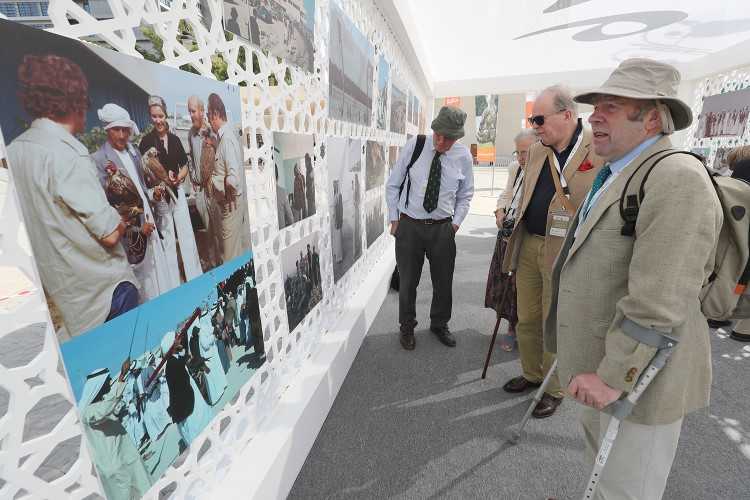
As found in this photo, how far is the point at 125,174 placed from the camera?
0.91 m

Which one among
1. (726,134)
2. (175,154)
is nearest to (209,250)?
(175,154)

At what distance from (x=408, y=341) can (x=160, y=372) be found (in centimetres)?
225

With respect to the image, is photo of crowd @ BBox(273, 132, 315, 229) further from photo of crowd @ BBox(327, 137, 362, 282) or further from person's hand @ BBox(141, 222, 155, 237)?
person's hand @ BBox(141, 222, 155, 237)

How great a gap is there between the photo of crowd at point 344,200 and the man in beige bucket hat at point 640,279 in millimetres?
1650

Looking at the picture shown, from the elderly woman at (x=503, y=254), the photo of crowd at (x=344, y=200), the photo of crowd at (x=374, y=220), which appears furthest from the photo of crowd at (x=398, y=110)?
the elderly woman at (x=503, y=254)

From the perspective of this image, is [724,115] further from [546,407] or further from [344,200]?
[344,200]

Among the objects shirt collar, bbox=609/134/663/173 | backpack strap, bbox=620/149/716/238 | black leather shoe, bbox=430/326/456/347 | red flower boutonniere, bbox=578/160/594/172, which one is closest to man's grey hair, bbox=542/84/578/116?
red flower boutonniere, bbox=578/160/594/172

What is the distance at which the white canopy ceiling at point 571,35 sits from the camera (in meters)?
3.98

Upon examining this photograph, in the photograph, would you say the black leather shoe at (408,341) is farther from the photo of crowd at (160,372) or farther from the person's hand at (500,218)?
the photo of crowd at (160,372)

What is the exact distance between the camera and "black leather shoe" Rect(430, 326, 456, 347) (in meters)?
3.13

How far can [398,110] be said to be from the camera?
180 inches

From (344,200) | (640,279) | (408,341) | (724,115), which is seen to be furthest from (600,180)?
(724,115)

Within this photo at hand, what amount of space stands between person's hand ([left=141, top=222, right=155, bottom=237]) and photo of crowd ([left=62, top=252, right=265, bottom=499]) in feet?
0.65

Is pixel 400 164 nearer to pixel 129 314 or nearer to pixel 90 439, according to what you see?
pixel 129 314
